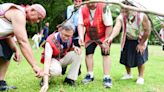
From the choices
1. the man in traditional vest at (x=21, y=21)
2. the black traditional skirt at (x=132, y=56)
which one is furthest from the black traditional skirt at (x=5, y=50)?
the black traditional skirt at (x=132, y=56)

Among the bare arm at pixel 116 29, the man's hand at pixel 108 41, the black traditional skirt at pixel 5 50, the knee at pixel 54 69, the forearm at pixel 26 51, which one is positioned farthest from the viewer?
the bare arm at pixel 116 29

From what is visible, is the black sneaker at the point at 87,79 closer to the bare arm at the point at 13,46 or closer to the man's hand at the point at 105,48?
the man's hand at the point at 105,48

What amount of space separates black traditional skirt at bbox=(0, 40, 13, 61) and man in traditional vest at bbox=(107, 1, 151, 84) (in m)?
1.58

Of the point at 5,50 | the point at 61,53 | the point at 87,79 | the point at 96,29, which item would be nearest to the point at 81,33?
the point at 96,29

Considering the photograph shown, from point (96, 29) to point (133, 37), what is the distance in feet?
2.54

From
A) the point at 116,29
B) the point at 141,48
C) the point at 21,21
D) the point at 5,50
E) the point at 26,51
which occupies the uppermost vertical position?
the point at 21,21

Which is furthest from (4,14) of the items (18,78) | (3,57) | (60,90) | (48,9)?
(48,9)

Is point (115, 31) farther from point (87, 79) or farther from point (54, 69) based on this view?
point (54, 69)

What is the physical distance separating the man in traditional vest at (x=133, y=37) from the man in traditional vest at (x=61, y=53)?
635 mm

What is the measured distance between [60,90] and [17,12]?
1.56m

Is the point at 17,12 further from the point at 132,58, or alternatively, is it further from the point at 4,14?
the point at 132,58

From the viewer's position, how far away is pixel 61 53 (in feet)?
20.1

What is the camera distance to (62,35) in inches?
234

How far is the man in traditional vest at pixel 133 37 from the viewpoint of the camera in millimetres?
6285
